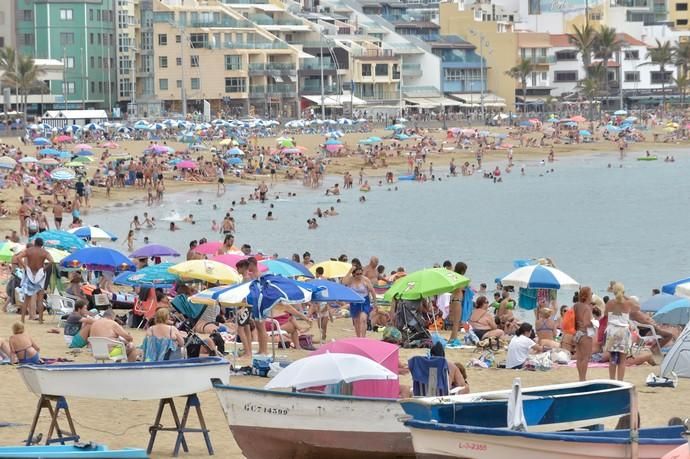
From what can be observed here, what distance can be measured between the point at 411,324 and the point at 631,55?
99.3 meters

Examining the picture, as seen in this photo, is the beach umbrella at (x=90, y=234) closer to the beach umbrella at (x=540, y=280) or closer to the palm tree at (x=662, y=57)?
the beach umbrella at (x=540, y=280)

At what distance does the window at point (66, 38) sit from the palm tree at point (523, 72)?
32902 millimetres

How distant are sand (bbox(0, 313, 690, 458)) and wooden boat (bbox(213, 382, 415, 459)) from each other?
0.75 metres

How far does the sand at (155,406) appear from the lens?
14.1 meters

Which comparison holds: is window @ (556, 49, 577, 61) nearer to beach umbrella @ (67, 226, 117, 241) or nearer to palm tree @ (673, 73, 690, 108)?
palm tree @ (673, 73, 690, 108)

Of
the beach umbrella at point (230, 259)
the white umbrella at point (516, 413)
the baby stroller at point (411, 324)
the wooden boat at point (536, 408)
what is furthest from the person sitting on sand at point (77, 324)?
the white umbrella at point (516, 413)

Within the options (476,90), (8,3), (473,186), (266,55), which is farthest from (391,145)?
(476,90)

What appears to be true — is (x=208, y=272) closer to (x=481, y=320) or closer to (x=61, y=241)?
(x=481, y=320)

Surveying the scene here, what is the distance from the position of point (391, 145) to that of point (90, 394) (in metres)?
64.6

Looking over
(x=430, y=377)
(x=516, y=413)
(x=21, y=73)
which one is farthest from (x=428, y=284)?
(x=21, y=73)

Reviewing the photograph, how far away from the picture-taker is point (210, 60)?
305 feet

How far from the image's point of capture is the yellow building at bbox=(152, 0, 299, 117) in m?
92.9

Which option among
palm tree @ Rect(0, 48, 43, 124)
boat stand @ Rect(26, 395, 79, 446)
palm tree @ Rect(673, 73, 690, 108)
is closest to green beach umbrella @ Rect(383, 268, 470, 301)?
boat stand @ Rect(26, 395, 79, 446)

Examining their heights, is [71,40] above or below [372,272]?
above
